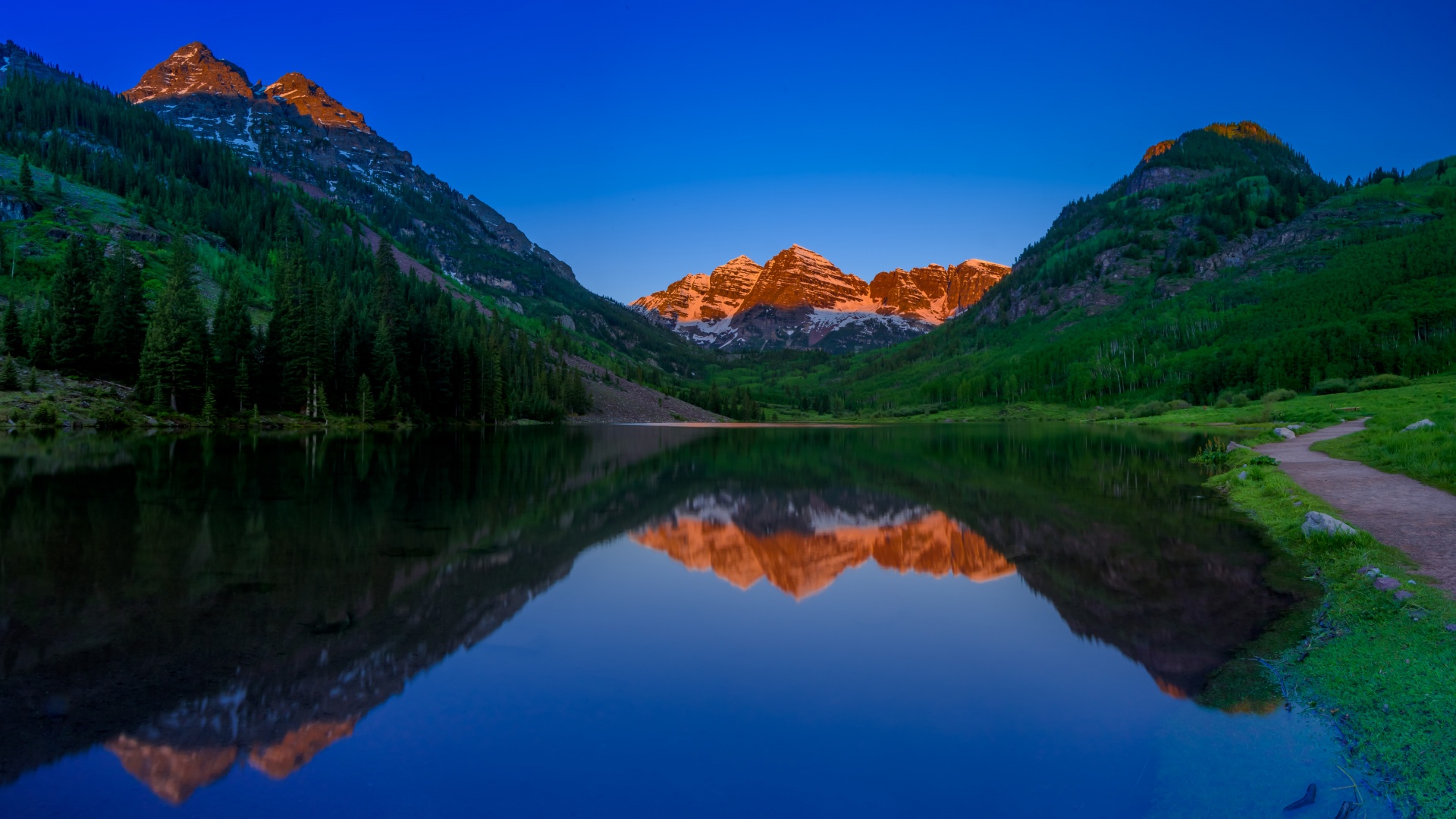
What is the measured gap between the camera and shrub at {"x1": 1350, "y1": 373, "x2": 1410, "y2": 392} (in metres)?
106

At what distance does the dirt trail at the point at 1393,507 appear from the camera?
48.1ft

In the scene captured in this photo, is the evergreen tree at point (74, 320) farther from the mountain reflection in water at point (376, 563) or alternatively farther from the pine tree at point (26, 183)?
the pine tree at point (26, 183)

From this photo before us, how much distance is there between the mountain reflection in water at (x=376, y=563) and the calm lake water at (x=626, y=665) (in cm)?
8

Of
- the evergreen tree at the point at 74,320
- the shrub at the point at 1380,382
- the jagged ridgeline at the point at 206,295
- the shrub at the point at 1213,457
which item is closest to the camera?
the shrub at the point at 1213,457

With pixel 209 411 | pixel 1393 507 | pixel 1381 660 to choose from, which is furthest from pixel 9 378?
pixel 1393 507

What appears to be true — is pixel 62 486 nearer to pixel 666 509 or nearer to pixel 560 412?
pixel 666 509

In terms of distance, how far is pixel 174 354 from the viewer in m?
69.5

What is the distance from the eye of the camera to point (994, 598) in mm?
15375

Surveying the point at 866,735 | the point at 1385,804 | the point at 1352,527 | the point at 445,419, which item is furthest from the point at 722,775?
the point at 445,419

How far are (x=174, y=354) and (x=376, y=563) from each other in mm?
71353

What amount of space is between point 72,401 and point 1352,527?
88.0 meters

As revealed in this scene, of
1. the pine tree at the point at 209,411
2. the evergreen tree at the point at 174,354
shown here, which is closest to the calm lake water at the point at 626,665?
the pine tree at the point at 209,411

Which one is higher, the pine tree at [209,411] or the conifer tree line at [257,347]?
the conifer tree line at [257,347]

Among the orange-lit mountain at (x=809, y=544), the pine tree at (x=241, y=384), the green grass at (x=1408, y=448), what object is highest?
the pine tree at (x=241, y=384)
